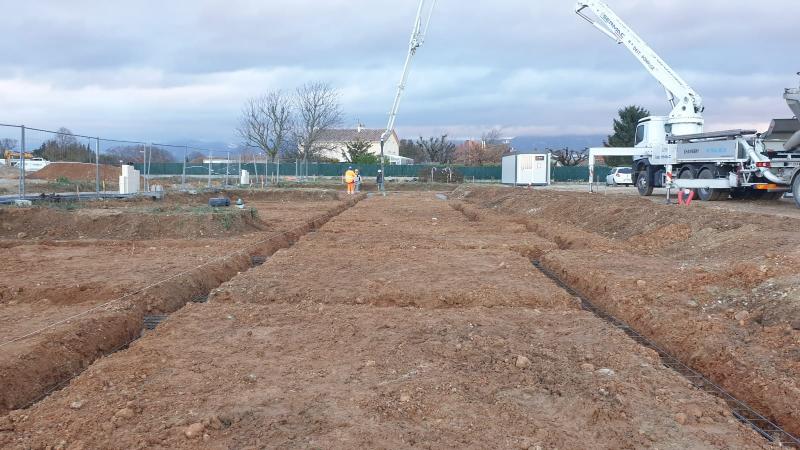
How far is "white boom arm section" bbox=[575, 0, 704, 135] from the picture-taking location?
76.4ft

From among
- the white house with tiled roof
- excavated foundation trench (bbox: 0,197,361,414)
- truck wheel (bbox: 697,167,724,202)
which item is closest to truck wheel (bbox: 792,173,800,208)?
truck wheel (bbox: 697,167,724,202)

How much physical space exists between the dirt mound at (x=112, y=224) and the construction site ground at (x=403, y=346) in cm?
136

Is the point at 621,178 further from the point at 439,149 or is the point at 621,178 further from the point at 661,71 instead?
the point at 439,149

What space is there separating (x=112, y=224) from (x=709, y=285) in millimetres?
11381

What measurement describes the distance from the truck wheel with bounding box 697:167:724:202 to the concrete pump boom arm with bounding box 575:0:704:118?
3.79m

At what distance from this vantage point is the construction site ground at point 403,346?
12.6 ft

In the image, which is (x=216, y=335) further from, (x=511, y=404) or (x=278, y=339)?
(x=511, y=404)

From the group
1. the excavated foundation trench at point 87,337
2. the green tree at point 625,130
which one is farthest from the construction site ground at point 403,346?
the green tree at point 625,130

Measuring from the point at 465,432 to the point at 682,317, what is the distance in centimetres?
380

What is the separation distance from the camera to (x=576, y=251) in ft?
36.4

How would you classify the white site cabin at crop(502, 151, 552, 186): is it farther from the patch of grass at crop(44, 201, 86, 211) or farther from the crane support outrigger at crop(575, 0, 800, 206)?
the patch of grass at crop(44, 201, 86, 211)

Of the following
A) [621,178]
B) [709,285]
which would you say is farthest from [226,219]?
[621,178]

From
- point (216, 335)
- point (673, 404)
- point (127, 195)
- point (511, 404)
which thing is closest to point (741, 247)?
point (673, 404)

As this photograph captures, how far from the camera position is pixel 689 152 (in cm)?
2064
